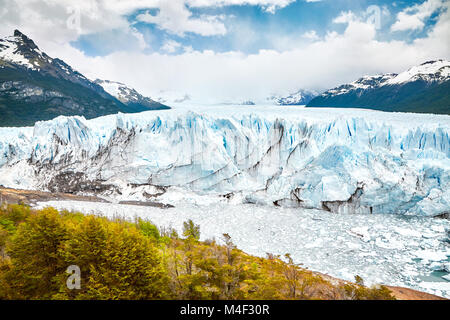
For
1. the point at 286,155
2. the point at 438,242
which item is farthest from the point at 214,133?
the point at 438,242

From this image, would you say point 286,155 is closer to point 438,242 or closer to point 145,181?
point 438,242

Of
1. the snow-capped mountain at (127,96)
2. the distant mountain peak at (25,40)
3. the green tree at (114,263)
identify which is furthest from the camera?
the snow-capped mountain at (127,96)

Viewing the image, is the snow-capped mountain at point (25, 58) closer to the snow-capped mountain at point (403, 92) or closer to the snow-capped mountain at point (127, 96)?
the snow-capped mountain at point (127, 96)

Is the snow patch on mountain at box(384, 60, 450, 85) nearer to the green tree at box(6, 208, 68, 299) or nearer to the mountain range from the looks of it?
the green tree at box(6, 208, 68, 299)

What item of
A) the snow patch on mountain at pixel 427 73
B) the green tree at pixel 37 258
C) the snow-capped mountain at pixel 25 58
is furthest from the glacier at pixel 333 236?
the snow-capped mountain at pixel 25 58

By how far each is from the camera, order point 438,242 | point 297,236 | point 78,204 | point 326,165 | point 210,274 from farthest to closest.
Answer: point 78,204 < point 326,165 < point 297,236 < point 438,242 < point 210,274

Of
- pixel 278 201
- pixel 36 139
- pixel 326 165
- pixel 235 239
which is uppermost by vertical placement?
pixel 36 139
